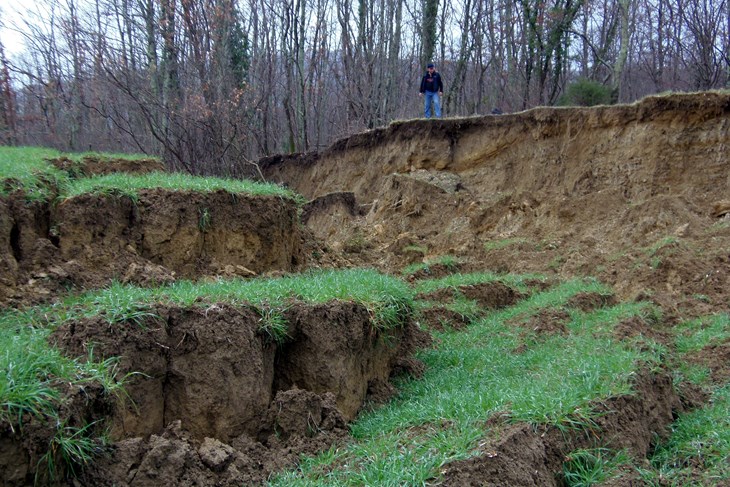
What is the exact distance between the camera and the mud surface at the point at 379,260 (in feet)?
15.0

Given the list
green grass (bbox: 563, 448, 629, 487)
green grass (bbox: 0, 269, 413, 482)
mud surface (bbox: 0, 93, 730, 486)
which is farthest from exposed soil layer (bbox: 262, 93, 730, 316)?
green grass (bbox: 0, 269, 413, 482)

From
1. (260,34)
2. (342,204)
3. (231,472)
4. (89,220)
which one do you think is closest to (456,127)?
(342,204)

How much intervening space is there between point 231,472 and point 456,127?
12208mm

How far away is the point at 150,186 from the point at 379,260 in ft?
18.5

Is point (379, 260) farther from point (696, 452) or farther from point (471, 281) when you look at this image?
point (696, 452)

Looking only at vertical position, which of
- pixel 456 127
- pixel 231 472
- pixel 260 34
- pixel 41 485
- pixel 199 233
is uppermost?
pixel 260 34

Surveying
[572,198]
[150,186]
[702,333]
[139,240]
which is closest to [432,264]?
[572,198]

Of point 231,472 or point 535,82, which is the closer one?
point 231,472

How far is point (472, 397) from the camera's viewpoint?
5.62 meters

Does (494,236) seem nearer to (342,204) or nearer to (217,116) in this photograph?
(342,204)

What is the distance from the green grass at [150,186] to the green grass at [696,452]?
6.08m

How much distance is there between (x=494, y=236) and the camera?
13078mm

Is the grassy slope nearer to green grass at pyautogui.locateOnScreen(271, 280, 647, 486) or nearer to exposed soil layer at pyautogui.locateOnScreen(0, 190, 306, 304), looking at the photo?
green grass at pyautogui.locateOnScreen(271, 280, 647, 486)

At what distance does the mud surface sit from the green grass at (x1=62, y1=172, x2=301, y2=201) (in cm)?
16
